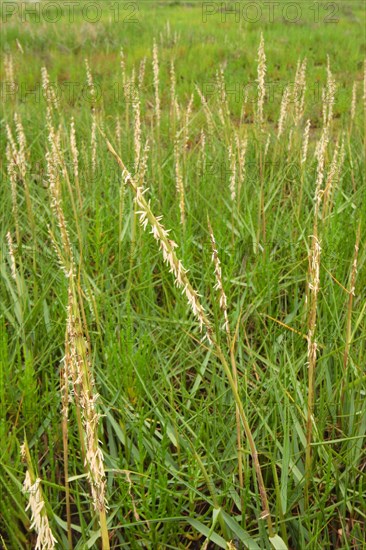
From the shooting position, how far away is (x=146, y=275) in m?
2.20

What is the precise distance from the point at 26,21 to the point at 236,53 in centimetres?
366

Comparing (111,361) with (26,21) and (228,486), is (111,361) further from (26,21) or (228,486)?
(26,21)

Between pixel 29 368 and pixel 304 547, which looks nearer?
pixel 304 547

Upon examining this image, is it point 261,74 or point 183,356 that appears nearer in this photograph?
point 183,356

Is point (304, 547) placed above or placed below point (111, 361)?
below

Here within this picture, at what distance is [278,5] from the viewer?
11945 mm

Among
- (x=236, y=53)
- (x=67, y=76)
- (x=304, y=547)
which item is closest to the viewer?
(x=304, y=547)

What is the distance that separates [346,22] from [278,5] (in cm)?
233

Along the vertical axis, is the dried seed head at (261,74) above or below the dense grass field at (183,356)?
above

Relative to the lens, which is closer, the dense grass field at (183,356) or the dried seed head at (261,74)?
the dense grass field at (183,356)

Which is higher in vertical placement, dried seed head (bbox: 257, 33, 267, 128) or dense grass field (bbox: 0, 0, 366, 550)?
dried seed head (bbox: 257, 33, 267, 128)

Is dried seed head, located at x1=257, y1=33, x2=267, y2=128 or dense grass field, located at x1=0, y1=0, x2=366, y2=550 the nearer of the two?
dense grass field, located at x1=0, y1=0, x2=366, y2=550

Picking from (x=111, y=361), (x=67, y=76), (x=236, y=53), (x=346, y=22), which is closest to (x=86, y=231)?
(x=111, y=361)

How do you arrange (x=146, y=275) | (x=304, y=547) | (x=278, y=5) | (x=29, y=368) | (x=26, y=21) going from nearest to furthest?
(x=304, y=547)
(x=29, y=368)
(x=146, y=275)
(x=26, y=21)
(x=278, y=5)
